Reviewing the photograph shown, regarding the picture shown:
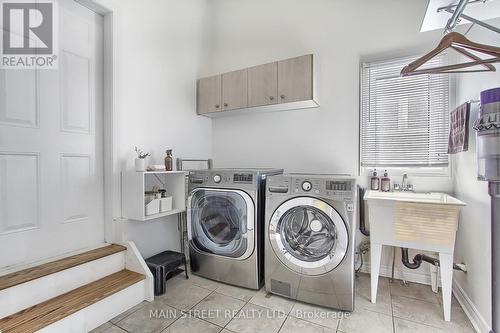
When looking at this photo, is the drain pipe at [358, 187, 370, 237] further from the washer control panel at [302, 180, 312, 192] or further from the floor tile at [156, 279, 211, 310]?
the floor tile at [156, 279, 211, 310]

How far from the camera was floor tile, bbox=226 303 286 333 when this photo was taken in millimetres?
1590

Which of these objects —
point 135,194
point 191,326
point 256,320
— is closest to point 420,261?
point 256,320

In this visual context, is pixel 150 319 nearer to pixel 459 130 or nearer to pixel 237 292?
pixel 237 292

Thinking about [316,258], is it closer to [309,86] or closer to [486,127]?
[486,127]

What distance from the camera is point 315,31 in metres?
2.57

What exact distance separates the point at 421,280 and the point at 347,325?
107 cm

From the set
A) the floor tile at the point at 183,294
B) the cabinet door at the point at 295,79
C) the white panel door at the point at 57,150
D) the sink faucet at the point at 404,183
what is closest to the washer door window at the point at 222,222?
the floor tile at the point at 183,294

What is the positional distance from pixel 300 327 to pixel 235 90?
2216 mm

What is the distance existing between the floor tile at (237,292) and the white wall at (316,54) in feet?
4.33

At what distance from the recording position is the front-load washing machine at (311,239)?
1.72 metres

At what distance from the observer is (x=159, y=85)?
2453 mm

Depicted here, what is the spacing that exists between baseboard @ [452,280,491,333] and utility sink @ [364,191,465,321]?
15 cm

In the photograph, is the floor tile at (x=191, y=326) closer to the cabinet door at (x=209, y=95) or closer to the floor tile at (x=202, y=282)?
the floor tile at (x=202, y=282)

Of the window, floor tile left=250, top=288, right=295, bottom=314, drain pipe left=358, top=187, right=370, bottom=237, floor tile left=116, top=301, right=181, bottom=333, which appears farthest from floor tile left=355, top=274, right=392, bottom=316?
floor tile left=116, top=301, right=181, bottom=333
